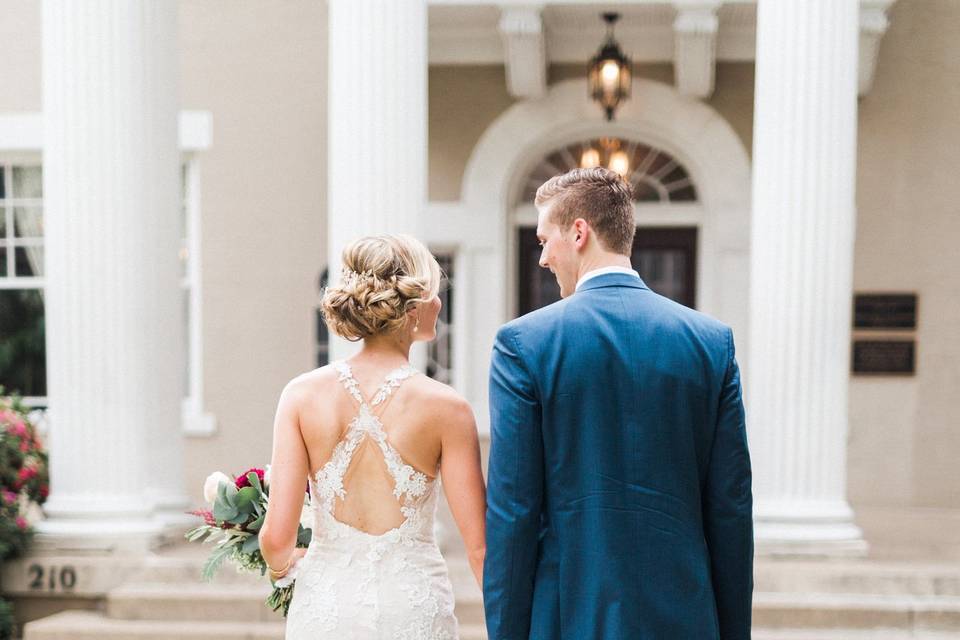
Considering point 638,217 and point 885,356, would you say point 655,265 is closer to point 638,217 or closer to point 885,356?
point 638,217

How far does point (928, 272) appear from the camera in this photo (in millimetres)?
8859

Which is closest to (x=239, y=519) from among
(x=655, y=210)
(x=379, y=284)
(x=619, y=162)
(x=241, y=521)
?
(x=241, y=521)

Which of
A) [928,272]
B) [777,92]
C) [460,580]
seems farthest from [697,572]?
[928,272]

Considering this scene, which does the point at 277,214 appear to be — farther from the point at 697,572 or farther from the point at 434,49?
the point at 697,572

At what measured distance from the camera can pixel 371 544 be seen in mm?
2861

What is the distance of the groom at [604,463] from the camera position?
262cm

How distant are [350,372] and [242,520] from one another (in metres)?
0.66

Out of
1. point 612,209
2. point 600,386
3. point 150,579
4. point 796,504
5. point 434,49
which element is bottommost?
point 150,579

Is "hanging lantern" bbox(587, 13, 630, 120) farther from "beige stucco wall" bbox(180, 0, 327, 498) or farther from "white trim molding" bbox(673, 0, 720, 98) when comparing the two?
"beige stucco wall" bbox(180, 0, 327, 498)

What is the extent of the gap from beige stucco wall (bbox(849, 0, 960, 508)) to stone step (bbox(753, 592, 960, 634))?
124 inches

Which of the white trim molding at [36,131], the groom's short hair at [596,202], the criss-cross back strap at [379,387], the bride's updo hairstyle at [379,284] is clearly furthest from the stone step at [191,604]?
the white trim molding at [36,131]

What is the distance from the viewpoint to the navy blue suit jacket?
2617 mm

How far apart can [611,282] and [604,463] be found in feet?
1.46

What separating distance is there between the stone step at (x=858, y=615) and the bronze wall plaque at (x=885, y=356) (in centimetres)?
326
